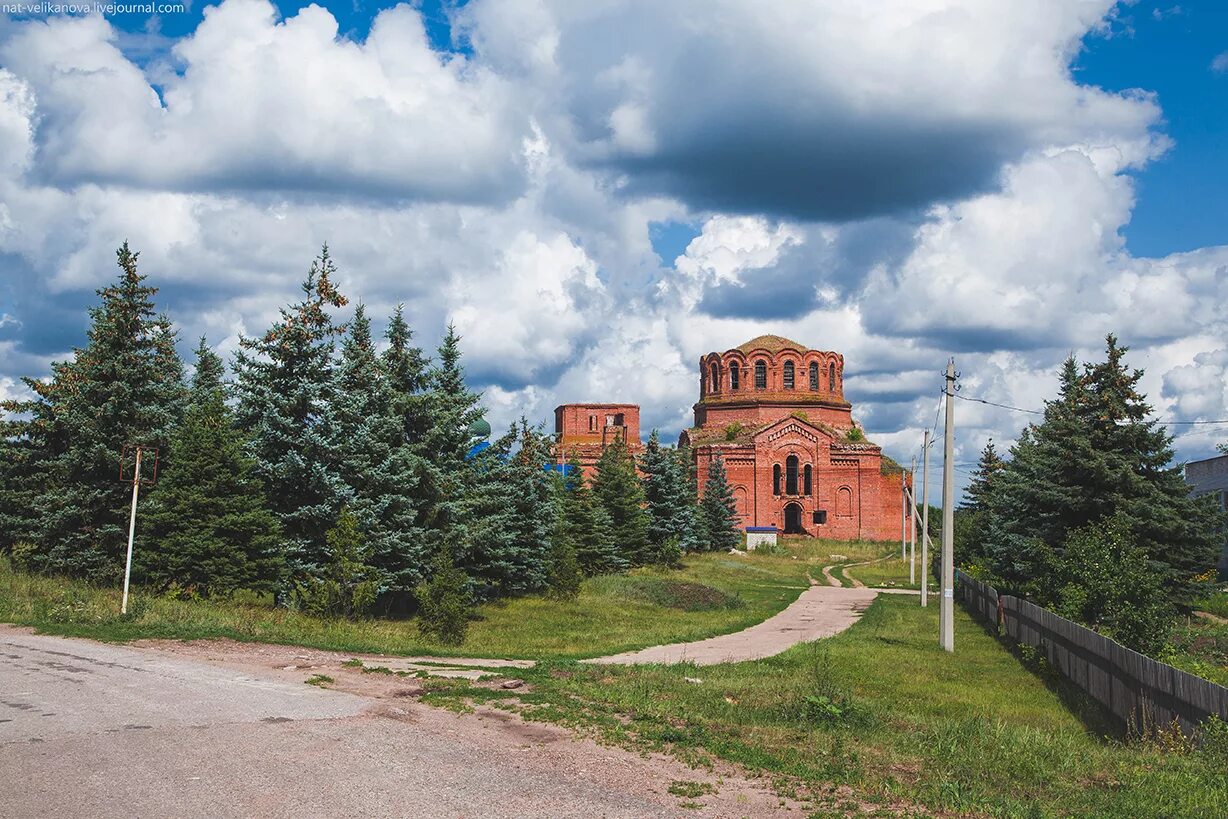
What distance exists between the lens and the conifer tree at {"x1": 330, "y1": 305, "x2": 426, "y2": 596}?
2458 cm

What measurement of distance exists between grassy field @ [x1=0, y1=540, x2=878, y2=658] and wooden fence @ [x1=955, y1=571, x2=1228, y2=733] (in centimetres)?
794

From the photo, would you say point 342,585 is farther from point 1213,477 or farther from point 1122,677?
point 1213,477

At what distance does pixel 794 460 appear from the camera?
240 feet

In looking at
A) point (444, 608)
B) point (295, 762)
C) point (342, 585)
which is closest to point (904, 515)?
point (444, 608)

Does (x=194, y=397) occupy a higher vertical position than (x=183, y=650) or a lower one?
higher

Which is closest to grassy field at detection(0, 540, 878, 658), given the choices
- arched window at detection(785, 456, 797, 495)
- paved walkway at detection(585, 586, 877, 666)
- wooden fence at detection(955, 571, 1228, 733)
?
paved walkway at detection(585, 586, 877, 666)

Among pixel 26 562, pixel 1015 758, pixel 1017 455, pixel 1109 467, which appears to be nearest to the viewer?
pixel 1015 758

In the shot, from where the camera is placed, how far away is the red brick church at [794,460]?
71.9 metres

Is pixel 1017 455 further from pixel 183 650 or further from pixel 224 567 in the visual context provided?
pixel 183 650

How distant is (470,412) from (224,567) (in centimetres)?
890

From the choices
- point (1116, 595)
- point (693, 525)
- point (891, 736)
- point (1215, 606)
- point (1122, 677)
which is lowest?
point (891, 736)

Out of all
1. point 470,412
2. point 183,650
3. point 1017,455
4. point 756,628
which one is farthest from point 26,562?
point 1017,455

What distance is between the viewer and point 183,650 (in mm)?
16016

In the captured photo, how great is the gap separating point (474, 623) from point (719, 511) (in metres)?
38.9
